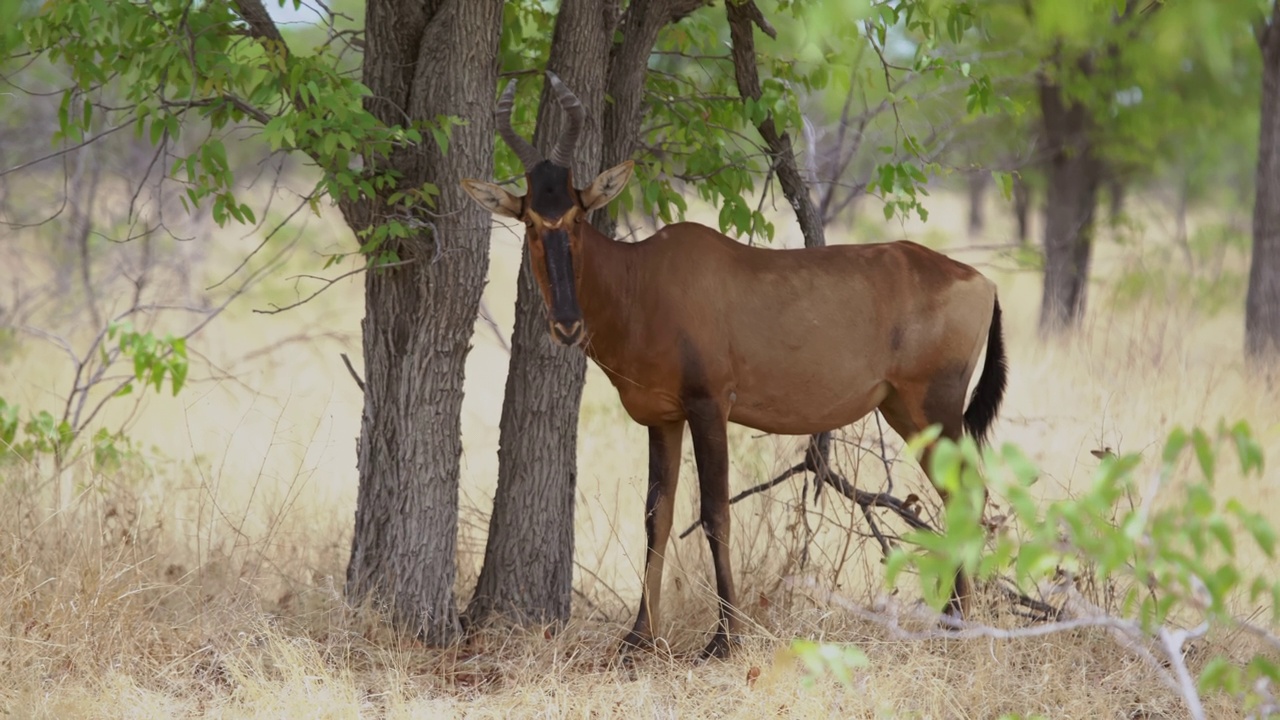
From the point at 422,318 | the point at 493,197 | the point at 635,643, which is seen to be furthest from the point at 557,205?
the point at 635,643

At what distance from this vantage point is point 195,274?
15953 mm

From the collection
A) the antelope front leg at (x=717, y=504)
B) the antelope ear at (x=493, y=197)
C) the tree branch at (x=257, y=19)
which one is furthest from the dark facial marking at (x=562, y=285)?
the tree branch at (x=257, y=19)

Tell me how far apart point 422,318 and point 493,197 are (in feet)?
2.43

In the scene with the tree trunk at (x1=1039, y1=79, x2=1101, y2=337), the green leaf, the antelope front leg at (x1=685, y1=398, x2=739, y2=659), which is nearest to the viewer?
the green leaf

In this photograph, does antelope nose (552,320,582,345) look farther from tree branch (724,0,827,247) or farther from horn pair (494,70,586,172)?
tree branch (724,0,827,247)

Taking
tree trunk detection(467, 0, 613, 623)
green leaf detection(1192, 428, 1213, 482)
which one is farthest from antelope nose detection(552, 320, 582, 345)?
green leaf detection(1192, 428, 1213, 482)

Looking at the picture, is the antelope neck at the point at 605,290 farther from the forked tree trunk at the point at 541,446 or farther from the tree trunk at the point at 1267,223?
the tree trunk at the point at 1267,223

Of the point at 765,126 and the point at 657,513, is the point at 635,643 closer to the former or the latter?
the point at 657,513

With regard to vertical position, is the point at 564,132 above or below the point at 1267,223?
below

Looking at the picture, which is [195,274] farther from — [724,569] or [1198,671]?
[1198,671]

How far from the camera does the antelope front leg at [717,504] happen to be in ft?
16.8

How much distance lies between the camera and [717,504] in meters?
5.28

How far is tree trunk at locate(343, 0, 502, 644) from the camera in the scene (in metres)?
5.21

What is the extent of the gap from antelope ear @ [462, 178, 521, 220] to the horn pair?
224 mm
